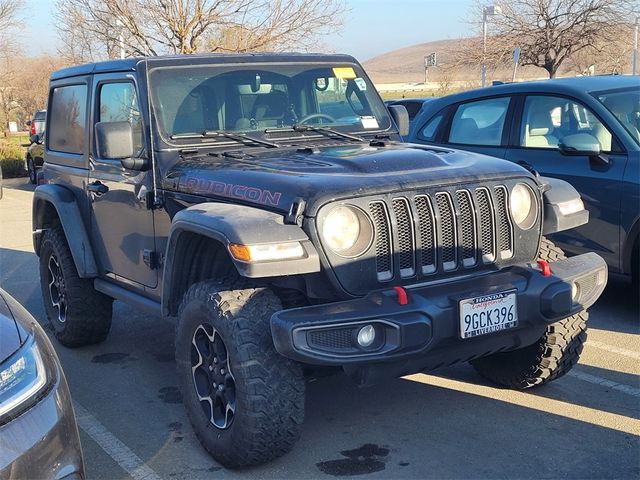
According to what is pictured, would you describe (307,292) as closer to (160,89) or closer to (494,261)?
(494,261)

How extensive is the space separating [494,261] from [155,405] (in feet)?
7.11

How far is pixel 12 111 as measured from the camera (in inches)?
1432

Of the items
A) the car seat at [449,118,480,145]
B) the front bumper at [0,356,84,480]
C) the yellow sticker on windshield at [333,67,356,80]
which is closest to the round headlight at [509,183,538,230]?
the yellow sticker on windshield at [333,67,356,80]

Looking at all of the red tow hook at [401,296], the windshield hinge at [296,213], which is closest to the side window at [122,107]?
the windshield hinge at [296,213]

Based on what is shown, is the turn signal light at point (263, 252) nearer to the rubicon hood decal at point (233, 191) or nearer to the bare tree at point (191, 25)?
the rubicon hood decal at point (233, 191)

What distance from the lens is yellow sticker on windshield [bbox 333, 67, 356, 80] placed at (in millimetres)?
5484

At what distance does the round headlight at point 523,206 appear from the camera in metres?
4.20

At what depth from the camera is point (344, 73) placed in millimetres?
5520

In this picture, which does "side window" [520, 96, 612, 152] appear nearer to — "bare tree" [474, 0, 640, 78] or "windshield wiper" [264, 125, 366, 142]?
"windshield wiper" [264, 125, 366, 142]

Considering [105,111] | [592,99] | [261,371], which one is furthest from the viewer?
[592,99]

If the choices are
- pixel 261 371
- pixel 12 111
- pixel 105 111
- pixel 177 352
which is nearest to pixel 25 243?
pixel 105 111

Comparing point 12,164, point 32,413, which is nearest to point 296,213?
point 32,413

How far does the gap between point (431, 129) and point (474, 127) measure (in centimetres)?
53

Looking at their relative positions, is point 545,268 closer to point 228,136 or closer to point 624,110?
point 228,136
